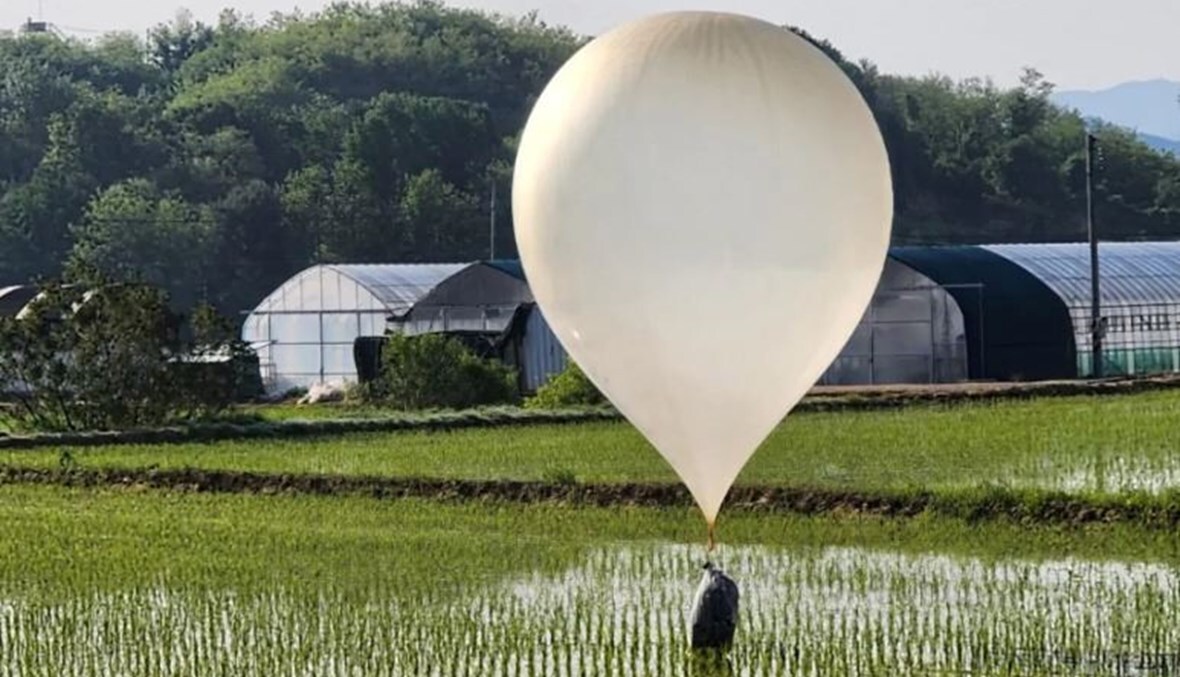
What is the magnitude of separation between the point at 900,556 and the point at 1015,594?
2.16 meters

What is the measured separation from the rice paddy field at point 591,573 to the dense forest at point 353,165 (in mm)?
30670

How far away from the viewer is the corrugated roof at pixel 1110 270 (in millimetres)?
40438

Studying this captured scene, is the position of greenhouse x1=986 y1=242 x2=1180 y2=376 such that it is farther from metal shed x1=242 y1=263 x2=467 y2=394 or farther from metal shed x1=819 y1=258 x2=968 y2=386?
metal shed x1=242 y1=263 x2=467 y2=394

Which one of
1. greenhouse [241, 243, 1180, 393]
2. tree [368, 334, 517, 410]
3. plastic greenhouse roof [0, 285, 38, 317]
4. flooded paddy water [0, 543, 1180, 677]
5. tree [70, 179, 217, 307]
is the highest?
tree [70, 179, 217, 307]

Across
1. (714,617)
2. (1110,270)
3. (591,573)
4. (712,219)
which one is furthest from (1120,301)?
(712,219)

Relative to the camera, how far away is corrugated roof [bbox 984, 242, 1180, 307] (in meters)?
40.4

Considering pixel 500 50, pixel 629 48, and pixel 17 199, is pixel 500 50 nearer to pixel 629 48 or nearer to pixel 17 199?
pixel 17 199

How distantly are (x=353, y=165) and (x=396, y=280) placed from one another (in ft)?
81.9

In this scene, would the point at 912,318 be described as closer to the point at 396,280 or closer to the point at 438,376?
the point at 438,376

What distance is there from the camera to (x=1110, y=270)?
41.9 meters

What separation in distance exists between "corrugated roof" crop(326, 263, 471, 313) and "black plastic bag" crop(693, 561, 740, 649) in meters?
29.7

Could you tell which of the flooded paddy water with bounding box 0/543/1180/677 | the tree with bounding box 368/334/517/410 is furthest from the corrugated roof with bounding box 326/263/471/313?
the flooded paddy water with bounding box 0/543/1180/677

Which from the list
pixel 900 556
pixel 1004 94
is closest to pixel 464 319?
pixel 900 556

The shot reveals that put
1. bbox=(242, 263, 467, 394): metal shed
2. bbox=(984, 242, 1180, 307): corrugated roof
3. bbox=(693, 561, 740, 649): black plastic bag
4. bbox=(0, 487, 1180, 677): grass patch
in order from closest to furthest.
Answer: bbox=(0, 487, 1180, 677): grass patch, bbox=(693, 561, 740, 649): black plastic bag, bbox=(984, 242, 1180, 307): corrugated roof, bbox=(242, 263, 467, 394): metal shed
